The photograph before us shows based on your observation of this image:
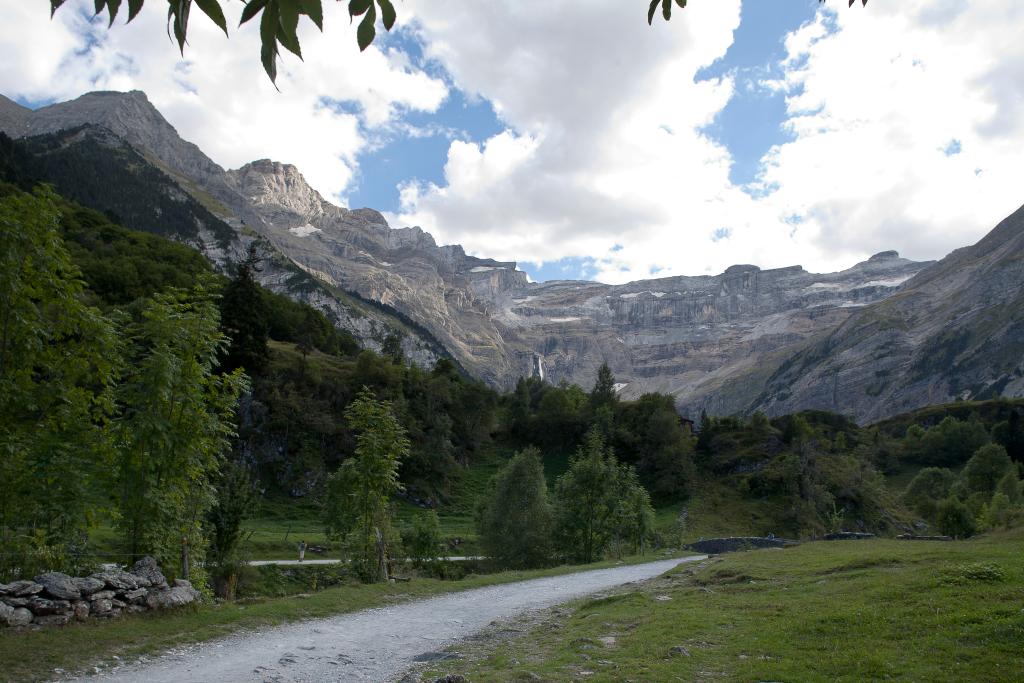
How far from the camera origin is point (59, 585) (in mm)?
13250

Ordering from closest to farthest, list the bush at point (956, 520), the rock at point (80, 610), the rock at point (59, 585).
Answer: the rock at point (59, 585) → the rock at point (80, 610) → the bush at point (956, 520)

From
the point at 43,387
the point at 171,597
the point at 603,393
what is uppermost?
the point at 603,393

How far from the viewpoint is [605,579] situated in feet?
105

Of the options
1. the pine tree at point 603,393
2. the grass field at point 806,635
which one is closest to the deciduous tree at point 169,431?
the grass field at point 806,635

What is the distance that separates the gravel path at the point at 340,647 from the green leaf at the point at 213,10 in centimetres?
1140

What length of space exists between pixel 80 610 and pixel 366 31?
1503 centimetres

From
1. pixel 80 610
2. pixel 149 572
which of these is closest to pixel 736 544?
pixel 149 572

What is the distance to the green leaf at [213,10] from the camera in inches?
106

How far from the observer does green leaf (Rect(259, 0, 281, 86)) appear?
280 centimetres

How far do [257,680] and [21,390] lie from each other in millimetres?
8950

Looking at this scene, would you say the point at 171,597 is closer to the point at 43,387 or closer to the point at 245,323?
the point at 43,387

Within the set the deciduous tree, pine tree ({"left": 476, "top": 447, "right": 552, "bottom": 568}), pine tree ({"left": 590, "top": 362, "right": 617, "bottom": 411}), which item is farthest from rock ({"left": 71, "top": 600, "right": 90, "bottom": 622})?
pine tree ({"left": 590, "top": 362, "right": 617, "bottom": 411})

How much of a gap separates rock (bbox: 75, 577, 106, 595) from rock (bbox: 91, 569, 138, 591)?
18 cm

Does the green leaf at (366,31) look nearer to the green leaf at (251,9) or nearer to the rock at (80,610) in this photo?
the green leaf at (251,9)
